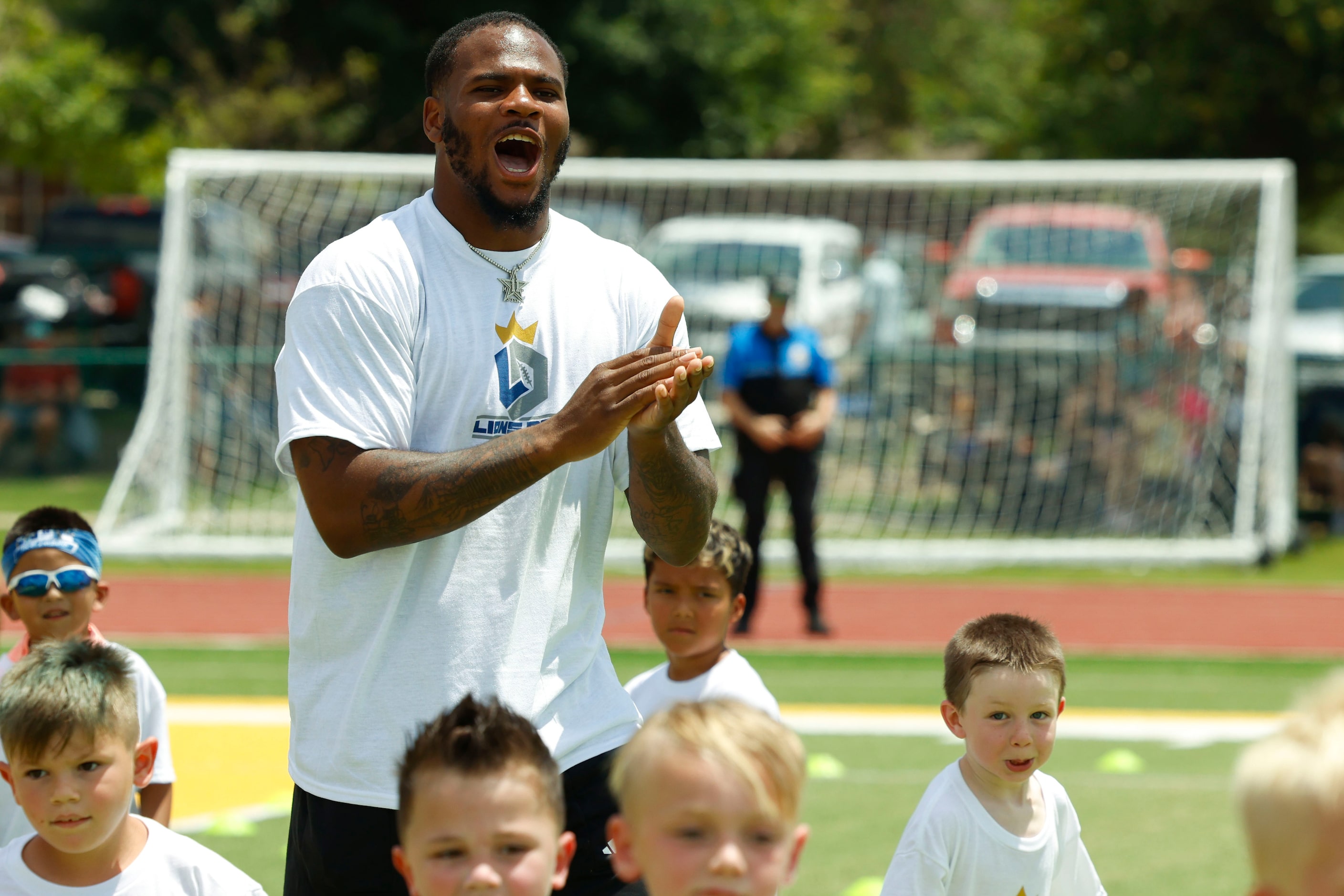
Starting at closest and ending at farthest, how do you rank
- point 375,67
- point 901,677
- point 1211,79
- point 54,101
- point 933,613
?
point 901,677 → point 933,613 → point 1211,79 → point 375,67 → point 54,101

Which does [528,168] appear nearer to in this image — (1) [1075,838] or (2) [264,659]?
Result: (1) [1075,838]

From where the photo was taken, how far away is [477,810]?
8.44 ft

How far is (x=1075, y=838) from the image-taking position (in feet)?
11.6

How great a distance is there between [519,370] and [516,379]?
0.02m

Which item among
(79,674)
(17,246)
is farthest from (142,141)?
(79,674)

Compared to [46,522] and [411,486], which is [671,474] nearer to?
[411,486]

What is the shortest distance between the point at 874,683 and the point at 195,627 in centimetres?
471

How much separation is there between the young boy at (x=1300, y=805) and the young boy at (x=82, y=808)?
201 cm

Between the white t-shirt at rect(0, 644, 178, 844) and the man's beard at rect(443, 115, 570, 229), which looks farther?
the white t-shirt at rect(0, 644, 178, 844)

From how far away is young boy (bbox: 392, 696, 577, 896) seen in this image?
101 inches

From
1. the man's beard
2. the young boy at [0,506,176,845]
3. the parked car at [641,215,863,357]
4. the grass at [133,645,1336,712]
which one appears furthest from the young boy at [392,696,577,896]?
the parked car at [641,215,863,357]

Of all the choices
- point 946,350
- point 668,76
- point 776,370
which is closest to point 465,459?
point 776,370

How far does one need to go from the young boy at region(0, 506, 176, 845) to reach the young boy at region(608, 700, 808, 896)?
2.10 meters

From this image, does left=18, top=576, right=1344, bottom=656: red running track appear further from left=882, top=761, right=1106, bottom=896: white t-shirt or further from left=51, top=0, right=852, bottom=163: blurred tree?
left=51, top=0, right=852, bottom=163: blurred tree
